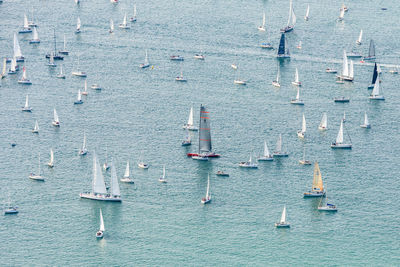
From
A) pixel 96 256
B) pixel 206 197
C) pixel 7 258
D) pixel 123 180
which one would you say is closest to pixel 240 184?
pixel 206 197

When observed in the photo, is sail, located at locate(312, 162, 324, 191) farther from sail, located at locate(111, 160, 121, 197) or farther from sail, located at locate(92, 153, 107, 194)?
sail, located at locate(92, 153, 107, 194)

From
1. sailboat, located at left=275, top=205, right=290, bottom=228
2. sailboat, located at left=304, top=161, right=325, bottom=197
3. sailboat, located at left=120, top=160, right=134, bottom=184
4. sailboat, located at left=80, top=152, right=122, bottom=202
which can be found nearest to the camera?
sailboat, located at left=275, top=205, right=290, bottom=228

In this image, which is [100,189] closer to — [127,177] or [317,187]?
[127,177]

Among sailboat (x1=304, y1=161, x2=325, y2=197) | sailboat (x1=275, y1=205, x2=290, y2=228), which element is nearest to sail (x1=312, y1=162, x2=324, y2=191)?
sailboat (x1=304, y1=161, x2=325, y2=197)

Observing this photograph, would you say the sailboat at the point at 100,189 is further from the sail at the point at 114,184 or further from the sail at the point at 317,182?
the sail at the point at 317,182

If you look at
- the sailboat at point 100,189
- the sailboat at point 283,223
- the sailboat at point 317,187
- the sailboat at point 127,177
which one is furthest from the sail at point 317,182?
the sailboat at point 100,189

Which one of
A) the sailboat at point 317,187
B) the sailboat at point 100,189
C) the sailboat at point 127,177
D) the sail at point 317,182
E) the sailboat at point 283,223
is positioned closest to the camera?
the sailboat at point 283,223

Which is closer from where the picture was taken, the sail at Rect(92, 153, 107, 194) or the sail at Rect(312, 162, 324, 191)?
the sail at Rect(92, 153, 107, 194)

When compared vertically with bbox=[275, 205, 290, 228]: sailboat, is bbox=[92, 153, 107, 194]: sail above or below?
above

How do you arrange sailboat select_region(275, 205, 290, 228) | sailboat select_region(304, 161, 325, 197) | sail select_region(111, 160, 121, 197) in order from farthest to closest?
sailboat select_region(304, 161, 325, 197), sail select_region(111, 160, 121, 197), sailboat select_region(275, 205, 290, 228)

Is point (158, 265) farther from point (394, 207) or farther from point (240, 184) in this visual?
point (394, 207)
